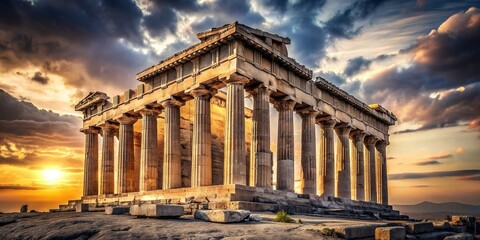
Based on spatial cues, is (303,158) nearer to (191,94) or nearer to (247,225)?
(191,94)

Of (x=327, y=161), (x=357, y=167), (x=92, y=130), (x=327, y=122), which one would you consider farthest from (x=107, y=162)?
(x=357, y=167)

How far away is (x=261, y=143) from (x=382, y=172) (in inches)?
738

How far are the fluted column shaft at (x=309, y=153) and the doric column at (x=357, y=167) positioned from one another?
785cm

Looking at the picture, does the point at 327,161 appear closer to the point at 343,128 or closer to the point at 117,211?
the point at 343,128

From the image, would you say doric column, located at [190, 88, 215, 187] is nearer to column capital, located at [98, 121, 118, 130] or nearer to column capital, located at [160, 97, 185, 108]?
column capital, located at [160, 97, 185, 108]

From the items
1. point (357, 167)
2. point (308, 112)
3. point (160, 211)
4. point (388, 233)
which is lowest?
point (388, 233)

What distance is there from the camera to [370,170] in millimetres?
36062

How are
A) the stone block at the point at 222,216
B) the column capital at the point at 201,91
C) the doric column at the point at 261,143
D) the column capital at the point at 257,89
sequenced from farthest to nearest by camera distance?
the column capital at the point at 201,91 → the column capital at the point at 257,89 → the doric column at the point at 261,143 → the stone block at the point at 222,216

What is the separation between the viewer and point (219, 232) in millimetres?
10516

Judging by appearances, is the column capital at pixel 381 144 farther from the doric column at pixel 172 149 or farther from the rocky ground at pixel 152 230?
the rocky ground at pixel 152 230

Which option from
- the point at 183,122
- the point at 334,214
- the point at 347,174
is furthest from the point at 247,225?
the point at 347,174

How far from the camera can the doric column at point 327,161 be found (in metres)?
29.2

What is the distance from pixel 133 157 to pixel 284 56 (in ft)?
42.7

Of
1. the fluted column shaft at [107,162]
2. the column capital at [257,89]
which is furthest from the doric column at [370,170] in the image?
the fluted column shaft at [107,162]
